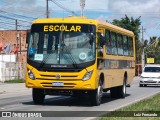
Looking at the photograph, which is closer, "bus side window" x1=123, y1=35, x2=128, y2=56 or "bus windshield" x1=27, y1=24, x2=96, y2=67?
"bus windshield" x1=27, y1=24, x2=96, y2=67

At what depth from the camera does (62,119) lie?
13.5 metres

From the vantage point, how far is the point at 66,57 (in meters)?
17.5

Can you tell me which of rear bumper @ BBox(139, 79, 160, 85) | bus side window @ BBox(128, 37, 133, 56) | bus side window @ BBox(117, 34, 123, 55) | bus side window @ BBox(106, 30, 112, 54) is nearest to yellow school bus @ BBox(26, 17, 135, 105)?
bus side window @ BBox(106, 30, 112, 54)

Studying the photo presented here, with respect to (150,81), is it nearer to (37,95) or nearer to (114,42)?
(114,42)

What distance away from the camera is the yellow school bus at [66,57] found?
1731 cm

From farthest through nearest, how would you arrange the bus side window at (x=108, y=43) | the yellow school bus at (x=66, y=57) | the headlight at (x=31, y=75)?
1. the bus side window at (x=108, y=43)
2. the headlight at (x=31, y=75)
3. the yellow school bus at (x=66, y=57)

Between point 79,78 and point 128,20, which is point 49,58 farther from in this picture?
point 128,20

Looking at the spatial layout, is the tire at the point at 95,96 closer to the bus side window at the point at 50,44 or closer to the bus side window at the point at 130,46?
the bus side window at the point at 50,44

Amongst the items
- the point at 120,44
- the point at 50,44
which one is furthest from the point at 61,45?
the point at 120,44

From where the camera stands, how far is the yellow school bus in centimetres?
1731

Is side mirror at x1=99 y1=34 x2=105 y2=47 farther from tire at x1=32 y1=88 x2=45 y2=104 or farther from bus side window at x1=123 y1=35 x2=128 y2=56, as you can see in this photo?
bus side window at x1=123 y1=35 x2=128 y2=56

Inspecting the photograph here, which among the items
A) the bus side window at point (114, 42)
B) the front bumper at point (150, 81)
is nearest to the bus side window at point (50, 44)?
the bus side window at point (114, 42)

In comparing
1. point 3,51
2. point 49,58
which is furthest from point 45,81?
point 3,51

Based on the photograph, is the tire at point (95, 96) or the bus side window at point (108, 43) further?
the bus side window at point (108, 43)
